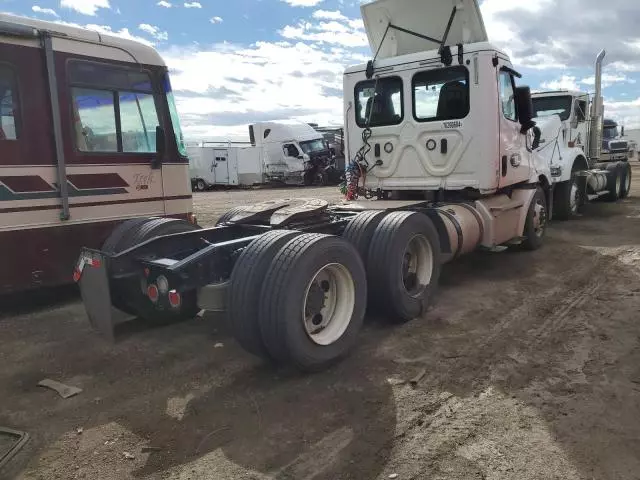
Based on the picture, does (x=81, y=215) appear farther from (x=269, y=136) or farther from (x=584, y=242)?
(x=269, y=136)

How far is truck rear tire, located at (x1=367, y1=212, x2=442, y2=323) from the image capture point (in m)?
4.82

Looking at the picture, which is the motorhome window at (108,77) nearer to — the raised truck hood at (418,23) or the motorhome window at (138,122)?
the motorhome window at (138,122)

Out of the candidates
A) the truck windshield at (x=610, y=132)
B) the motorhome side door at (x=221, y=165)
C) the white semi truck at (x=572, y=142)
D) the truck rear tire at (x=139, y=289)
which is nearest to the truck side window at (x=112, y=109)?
the truck rear tire at (x=139, y=289)

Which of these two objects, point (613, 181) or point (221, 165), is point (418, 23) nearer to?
point (613, 181)

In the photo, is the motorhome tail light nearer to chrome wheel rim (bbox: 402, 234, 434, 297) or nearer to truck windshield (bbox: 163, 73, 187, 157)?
chrome wheel rim (bbox: 402, 234, 434, 297)

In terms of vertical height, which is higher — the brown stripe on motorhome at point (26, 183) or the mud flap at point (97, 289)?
the brown stripe on motorhome at point (26, 183)

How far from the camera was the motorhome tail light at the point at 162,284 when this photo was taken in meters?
4.01

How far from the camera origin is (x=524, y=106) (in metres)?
7.32

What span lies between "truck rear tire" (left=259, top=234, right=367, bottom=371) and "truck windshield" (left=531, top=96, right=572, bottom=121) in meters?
9.29

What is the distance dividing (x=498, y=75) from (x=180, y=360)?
5190 millimetres

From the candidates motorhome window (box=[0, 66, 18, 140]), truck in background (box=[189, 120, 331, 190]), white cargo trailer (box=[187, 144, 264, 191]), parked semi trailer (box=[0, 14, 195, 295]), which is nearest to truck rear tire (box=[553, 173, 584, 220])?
parked semi trailer (box=[0, 14, 195, 295])

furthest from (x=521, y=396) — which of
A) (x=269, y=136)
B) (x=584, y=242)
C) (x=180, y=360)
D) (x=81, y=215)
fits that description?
(x=269, y=136)

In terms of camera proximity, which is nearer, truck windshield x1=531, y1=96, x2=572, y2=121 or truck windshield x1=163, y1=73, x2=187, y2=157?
truck windshield x1=163, y1=73, x2=187, y2=157

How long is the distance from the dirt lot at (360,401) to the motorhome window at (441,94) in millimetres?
2617
